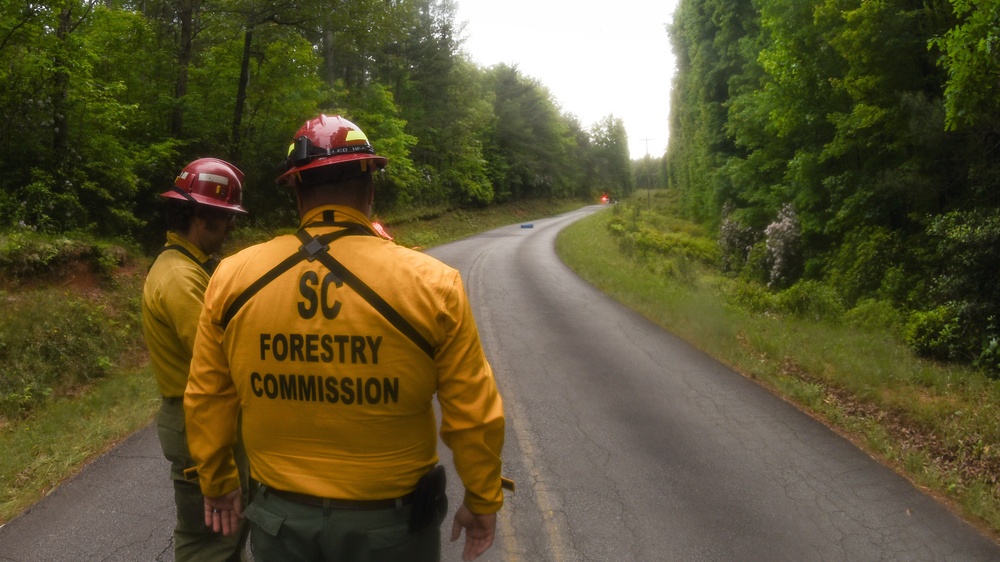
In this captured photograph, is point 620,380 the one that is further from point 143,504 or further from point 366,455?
point 366,455

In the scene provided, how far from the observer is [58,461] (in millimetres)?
6367

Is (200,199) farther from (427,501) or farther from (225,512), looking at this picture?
(427,501)

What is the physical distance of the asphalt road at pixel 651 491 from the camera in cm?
489

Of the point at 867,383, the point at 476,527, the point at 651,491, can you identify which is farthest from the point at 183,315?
the point at 867,383

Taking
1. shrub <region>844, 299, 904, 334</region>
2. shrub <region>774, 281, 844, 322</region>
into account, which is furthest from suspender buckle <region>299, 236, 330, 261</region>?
shrub <region>774, 281, 844, 322</region>

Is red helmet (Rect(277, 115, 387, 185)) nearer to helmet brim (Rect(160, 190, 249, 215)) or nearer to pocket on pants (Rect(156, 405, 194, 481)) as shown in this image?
helmet brim (Rect(160, 190, 249, 215))

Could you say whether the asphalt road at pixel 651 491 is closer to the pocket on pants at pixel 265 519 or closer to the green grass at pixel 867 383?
the green grass at pixel 867 383

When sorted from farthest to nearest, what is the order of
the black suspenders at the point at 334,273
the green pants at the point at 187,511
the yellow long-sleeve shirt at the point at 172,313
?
the green pants at the point at 187,511, the yellow long-sleeve shirt at the point at 172,313, the black suspenders at the point at 334,273

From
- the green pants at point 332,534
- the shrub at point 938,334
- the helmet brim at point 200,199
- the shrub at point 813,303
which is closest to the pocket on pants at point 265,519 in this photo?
the green pants at point 332,534

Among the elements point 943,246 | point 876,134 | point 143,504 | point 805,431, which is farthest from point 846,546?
point 876,134

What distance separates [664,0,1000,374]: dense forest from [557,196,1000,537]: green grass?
1377mm

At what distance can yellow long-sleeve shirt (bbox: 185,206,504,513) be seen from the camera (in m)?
2.18

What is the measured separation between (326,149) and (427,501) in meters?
1.16

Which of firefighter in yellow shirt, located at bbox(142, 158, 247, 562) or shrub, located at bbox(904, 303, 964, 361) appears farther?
shrub, located at bbox(904, 303, 964, 361)
